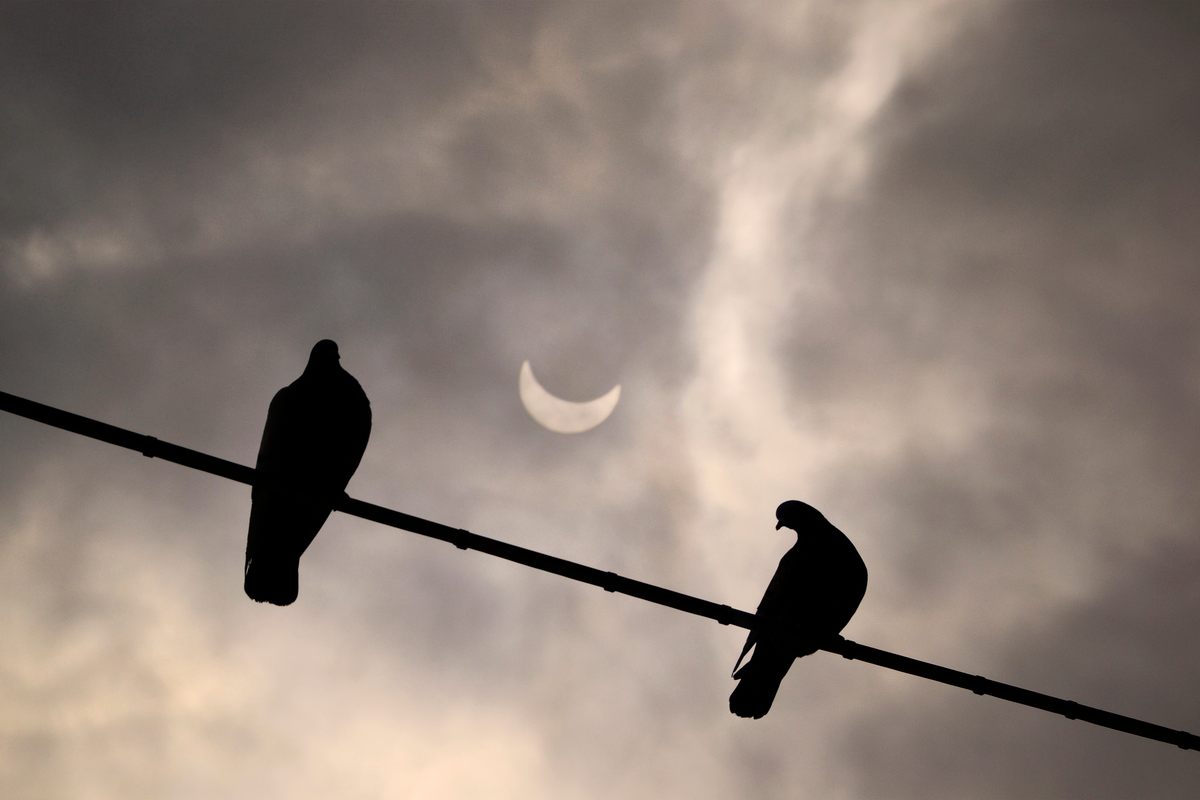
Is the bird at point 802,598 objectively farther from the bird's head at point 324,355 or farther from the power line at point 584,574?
the bird's head at point 324,355

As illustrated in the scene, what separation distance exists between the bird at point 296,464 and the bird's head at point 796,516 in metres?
4.57

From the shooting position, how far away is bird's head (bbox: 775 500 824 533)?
9.09m

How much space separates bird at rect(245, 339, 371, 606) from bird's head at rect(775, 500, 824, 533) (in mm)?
4568

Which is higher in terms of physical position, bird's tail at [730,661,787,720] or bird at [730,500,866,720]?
bird at [730,500,866,720]

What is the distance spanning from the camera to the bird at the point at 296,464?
7371 millimetres

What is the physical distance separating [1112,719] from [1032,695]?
28.7 inches

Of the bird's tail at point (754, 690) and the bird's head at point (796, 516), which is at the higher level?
the bird's head at point (796, 516)

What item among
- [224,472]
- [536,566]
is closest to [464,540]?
[536,566]

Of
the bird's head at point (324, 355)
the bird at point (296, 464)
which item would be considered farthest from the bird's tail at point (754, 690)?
the bird's head at point (324, 355)

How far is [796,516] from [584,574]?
4504 millimetres

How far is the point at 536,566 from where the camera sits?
5180 mm

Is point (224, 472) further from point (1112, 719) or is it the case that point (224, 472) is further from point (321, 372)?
point (1112, 719)

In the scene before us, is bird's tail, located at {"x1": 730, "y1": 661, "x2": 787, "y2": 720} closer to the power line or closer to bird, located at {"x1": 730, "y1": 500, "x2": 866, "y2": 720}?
bird, located at {"x1": 730, "y1": 500, "x2": 866, "y2": 720}

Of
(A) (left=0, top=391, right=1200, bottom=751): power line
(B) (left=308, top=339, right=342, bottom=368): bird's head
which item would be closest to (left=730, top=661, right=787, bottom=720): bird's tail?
(A) (left=0, top=391, right=1200, bottom=751): power line
